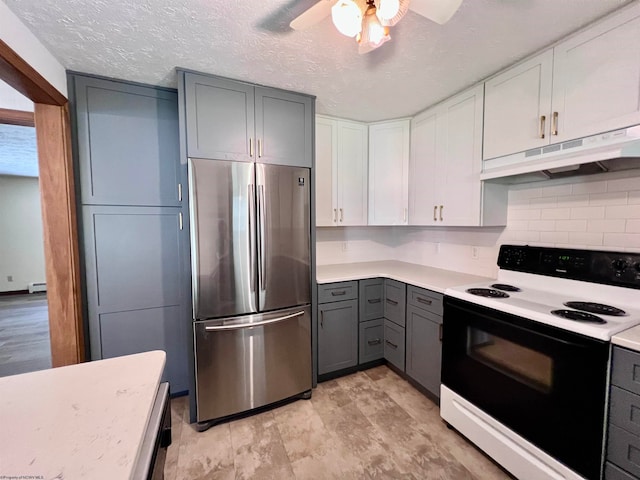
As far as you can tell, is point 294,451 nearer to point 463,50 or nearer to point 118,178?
point 118,178

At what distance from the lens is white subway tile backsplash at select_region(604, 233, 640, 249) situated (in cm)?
149

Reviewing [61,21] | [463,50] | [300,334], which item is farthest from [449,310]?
[61,21]

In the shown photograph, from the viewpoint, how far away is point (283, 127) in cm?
205

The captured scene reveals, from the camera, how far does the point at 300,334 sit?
Result: 84.2 inches


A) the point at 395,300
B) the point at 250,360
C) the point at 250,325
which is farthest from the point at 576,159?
the point at 250,360

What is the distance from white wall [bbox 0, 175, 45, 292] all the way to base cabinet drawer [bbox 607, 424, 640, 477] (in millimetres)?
8239

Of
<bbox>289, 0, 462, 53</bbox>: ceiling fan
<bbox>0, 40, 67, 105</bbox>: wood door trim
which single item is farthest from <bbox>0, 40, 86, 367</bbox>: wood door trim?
<bbox>289, 0, 462, 53</bbox>: ceiling fan

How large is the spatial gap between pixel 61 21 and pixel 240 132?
968mm

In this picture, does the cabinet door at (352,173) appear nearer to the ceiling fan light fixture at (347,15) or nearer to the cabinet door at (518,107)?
the cabinet door at (518,107)

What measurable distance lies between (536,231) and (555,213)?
0.54ft

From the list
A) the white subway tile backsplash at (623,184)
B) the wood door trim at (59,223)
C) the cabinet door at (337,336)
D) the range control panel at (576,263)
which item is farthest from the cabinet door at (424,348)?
the wood door trim at (59,223)

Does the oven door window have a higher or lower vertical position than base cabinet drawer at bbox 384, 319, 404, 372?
higher

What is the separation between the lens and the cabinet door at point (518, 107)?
1.62 meters

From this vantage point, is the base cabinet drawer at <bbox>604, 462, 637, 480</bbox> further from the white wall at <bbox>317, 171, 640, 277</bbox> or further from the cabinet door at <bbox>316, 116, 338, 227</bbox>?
the cabinet door at <bbox>316, 116, 338, 227</bbox>
